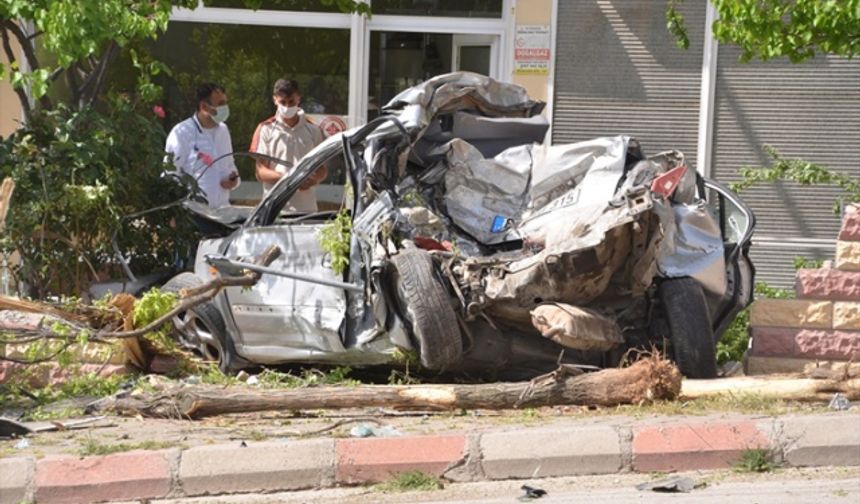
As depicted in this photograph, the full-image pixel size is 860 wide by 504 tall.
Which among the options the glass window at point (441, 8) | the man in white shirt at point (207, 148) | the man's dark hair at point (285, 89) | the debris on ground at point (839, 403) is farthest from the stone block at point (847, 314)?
the glass window at point (441, 8)

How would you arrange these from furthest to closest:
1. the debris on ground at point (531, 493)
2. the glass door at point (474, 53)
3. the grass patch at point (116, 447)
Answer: the glass door at point (474, 53)
the grass patch at point (116, 447)
the debris on ground at point (531, 493)

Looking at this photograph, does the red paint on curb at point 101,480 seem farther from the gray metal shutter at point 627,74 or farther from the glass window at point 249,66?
the gray metal shutter at point 627,74

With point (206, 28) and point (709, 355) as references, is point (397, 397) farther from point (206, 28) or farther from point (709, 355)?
point (206, 28)

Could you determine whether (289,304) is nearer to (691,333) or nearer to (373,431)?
(373,431)

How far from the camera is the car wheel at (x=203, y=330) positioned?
10.7 meters

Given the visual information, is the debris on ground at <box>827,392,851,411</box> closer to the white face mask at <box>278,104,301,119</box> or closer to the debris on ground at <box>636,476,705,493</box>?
the debris on ground at <box>636,476,705,493</box>

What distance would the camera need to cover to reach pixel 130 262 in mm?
12156

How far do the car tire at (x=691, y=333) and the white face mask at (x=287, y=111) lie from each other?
520 centimetres

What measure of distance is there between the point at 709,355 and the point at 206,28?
8.34 m

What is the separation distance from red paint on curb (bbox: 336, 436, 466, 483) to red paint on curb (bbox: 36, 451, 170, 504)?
912mm

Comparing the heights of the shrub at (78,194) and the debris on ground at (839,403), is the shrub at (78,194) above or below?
above

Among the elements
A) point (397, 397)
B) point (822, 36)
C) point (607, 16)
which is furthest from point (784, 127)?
point (397, 397)

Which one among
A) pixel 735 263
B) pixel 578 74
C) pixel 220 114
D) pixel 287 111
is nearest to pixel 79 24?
pixel 287 111

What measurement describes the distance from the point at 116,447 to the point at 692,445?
9.84ft
